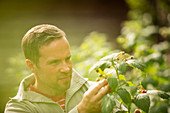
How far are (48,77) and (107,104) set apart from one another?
33 centimetres

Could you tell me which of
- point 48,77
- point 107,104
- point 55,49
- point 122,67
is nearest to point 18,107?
point 48,77

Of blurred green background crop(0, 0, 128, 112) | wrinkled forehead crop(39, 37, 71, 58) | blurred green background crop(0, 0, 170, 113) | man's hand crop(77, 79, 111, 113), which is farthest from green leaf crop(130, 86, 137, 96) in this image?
blurred green background crop(0, 0, 128, 112)

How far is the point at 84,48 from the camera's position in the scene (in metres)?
3.01

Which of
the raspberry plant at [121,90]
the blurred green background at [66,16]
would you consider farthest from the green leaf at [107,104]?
the blurred green background at [66,16]

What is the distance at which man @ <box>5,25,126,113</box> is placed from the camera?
124 cm

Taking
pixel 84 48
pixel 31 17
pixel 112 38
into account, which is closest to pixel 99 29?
pixel 112 38

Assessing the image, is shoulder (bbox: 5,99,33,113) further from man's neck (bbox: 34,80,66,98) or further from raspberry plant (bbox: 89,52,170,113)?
raspberry plant (bbox: 89,52,170,113)

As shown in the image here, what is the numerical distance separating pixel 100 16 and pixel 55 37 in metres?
8.51

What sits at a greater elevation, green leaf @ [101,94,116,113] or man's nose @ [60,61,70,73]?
man's nose @ [60,61,70,73]

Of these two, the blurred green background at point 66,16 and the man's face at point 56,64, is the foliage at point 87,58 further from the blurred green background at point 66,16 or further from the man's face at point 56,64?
the blurred green background at point 66,16

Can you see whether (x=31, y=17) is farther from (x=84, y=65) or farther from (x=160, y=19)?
(x=84, y=65)

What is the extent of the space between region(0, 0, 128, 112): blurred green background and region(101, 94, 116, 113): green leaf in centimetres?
622

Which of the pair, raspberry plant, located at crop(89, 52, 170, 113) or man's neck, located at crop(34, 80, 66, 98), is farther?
man's neck, located at crop(34, 80, 66, 98)

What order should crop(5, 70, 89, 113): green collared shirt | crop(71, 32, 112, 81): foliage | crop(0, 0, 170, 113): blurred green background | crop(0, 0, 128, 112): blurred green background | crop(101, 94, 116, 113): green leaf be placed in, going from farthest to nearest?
crop(0, 0, 128, 112): blurred green background → crop(0, 0, 170, 113): blurred green background → crop(71, 32, 112, 81): foliage → crop(5, 70, 89, 113): green collared shirt → crop(101, 94, 116, 113): green leaf
